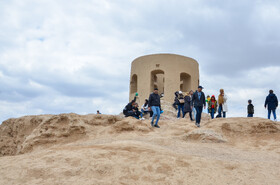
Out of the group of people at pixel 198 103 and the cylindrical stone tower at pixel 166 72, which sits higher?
the cylindrical stone tower at pixel 166 72

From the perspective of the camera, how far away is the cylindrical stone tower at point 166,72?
60.9 ft

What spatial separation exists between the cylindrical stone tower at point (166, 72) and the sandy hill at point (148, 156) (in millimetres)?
10912

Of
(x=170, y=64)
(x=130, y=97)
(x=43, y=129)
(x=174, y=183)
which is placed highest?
(x=170, y=64)

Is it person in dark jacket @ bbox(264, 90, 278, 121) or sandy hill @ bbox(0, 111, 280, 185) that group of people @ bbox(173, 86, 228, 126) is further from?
person in dark jacket @ bbox(264, 90, 278, 121)

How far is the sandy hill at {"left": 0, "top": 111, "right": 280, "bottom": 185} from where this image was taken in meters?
3.76

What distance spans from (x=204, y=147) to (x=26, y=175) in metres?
3.88

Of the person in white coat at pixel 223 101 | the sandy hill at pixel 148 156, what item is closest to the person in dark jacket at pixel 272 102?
the person in white coat at pixel 223 101

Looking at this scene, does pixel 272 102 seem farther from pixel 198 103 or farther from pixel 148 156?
pixel 148 156

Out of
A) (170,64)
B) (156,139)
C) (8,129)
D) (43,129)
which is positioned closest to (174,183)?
(156,139)

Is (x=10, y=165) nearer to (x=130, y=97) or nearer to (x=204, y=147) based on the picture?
(x=204, y=147)

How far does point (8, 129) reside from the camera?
32.4 feet

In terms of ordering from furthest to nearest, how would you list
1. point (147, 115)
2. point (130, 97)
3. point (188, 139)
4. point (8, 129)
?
1. point (130, 97)
2. point (147, 115)
3. point (8, 129)
4. point (188, 139)

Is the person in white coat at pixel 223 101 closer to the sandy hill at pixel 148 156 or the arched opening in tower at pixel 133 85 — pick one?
the sandy hill at pixel 148 156

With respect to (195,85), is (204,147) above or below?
below
